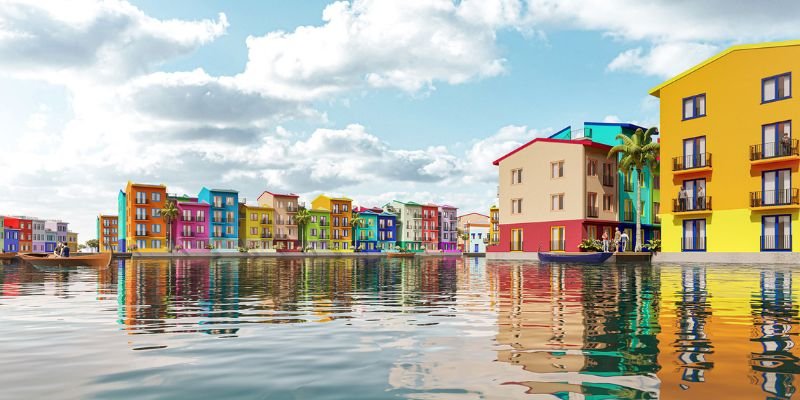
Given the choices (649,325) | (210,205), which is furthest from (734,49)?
(210,205)

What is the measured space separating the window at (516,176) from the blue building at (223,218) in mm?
63206

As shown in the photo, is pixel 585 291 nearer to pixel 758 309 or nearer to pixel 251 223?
pixel 758 309

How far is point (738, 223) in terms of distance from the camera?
3991cm

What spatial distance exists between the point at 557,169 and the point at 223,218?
71.0m

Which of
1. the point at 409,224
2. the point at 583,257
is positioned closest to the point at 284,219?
the point at 409,224

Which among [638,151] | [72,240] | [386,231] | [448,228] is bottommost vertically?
[72,240]

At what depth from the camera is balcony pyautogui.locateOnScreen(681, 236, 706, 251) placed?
42.2 m

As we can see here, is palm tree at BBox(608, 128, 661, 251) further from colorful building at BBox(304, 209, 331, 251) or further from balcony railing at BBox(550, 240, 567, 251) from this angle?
colorful building at BBox(304, 209, 331, 251)

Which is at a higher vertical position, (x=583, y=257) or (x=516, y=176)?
(x=516, y=176)

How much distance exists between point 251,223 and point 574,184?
243 feet

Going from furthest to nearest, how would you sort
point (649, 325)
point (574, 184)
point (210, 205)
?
point (210, 205) < point (574, 184) < point (649, 325)

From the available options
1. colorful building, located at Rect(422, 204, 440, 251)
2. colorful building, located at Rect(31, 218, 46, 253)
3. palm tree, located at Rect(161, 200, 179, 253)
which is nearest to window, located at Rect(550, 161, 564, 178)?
palm tree, located at Rect(161, 200, 179, 253)

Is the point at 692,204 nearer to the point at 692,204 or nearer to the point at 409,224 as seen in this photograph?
the point at 692,204

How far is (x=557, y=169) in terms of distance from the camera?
5322cm
